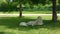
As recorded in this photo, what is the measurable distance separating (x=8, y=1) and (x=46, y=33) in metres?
11.8

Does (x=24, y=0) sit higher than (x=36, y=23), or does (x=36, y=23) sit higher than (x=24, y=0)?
(x=24, y=0)

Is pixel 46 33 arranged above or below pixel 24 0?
below

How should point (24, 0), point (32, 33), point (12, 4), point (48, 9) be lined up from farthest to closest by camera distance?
point (48, 9)
point (12, 4)
point (24, 0)
point (32, 33)

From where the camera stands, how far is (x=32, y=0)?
57.9ft

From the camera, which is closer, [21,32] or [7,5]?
[21,32]

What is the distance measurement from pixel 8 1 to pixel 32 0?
548 centimetres

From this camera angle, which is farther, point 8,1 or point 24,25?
point 8,1

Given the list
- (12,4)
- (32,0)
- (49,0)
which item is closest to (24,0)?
(32,0)

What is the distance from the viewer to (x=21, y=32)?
11.8m

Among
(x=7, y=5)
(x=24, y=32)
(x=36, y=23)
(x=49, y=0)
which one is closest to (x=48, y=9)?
(x=7, y=5)

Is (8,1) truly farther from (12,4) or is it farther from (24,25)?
(24,25)

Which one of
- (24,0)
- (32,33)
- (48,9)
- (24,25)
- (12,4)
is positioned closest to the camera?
(32,33)

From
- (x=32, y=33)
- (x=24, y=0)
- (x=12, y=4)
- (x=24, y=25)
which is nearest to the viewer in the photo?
(x=32, y=33)

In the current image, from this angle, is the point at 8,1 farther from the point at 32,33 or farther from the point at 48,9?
the point at 48,9
